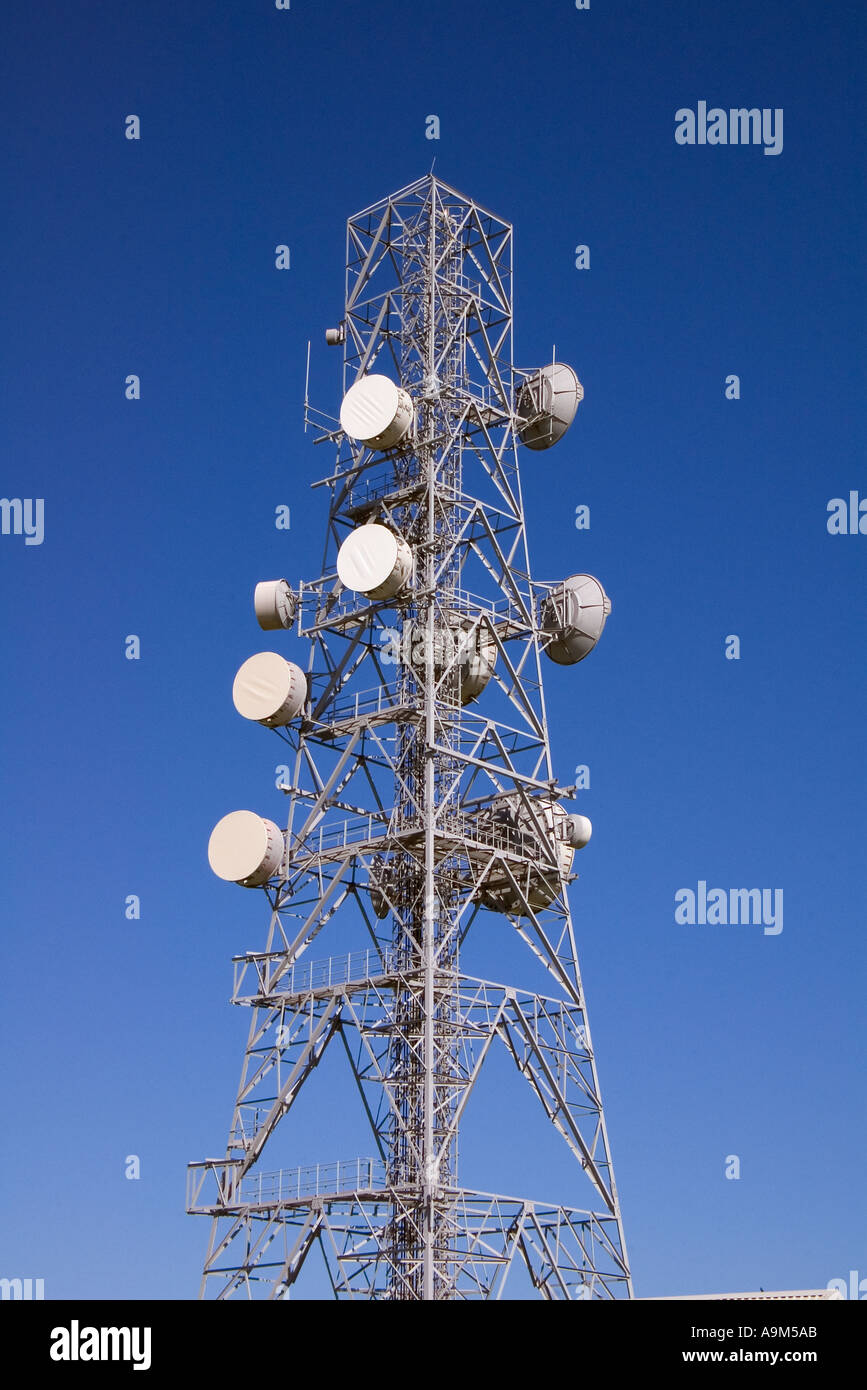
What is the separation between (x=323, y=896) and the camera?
5947 centimetres

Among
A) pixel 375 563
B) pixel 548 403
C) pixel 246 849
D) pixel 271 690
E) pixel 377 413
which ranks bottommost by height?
pixel 246 849

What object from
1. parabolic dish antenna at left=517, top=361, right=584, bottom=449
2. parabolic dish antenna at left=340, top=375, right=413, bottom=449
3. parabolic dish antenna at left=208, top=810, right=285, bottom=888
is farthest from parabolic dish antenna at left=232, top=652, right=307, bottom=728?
parabolic dish antenna at left=517, top=361, right=584, bottom=449

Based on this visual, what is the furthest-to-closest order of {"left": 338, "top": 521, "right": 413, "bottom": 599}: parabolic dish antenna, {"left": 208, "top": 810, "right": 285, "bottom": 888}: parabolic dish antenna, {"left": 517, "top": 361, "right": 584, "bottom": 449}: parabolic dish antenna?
{"left": 517, "top": 361, "right": 584, "bottom": 449}: parabolic dish antenna
{"left": 208, "top": 810, "right": 285, "bottom": 888}: parabolic dish antenna
{"left": 338, "top": 521, "right": 413, "bottom": 599}: parabolic dish antenna

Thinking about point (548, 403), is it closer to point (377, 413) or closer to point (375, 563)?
point (377, 413)

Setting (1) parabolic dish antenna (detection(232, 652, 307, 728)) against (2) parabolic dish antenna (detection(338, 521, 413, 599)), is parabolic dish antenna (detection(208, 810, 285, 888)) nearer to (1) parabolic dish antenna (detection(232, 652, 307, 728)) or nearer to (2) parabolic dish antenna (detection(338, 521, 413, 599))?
(1) parabolic dish antenna (detection(232, 652, 307, 728))

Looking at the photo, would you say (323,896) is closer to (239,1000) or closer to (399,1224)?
(239,1000)

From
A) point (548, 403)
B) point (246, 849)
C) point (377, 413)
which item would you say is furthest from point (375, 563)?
point (548, 403)

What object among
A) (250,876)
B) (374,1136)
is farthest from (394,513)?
(374,1136)

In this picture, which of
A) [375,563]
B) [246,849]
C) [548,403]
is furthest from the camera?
[548,403]

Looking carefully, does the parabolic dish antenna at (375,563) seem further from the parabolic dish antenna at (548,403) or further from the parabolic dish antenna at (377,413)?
the parabolic dish antenna at (548,403)

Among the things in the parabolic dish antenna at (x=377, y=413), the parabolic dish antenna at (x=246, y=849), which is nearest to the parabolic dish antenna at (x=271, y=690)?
the parabolic dish antenna at (x=246, y=849)

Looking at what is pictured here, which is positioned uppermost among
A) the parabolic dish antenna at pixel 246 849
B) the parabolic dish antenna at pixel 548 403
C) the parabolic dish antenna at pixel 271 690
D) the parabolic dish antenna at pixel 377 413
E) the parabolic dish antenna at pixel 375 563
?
the parabolic dish antenna at pixel 548 403
